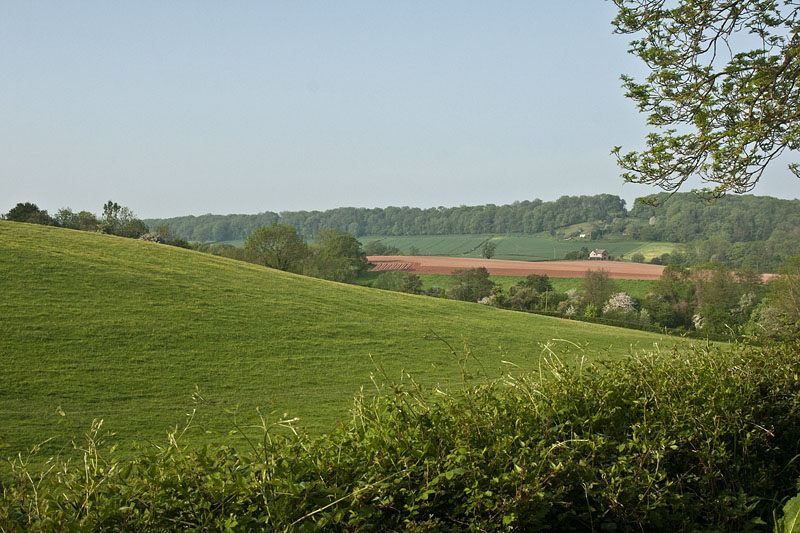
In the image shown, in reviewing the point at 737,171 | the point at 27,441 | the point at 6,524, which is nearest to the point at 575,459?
the point at 6,524

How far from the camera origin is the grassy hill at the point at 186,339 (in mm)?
11977

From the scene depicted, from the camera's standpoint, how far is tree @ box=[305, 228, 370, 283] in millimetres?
62156

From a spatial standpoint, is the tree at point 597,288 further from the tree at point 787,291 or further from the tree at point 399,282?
the tree at point 399,282

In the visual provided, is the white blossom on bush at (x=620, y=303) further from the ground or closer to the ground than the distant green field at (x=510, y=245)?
closer to the ground

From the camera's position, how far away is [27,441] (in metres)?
9.59

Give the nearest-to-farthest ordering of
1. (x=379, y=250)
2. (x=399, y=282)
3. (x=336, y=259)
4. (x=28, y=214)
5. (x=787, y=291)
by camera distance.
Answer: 1. (x=787, y=291)
2. (x=28, y=214)
3. (x=336, y=259)
4. (x=399, y=282)
5. (x=379, y=250)

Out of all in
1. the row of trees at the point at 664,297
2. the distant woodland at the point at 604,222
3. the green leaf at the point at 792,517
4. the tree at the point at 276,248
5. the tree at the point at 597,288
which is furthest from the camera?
the distant woodland at the point at 604,222

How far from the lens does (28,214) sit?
50000 mm

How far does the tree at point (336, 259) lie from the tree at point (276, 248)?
1746 mm

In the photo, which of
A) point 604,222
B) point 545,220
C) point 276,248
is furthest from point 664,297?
point 545,220

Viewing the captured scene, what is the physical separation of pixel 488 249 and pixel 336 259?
4226cm

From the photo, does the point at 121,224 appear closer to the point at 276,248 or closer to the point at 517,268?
the point at 276,248

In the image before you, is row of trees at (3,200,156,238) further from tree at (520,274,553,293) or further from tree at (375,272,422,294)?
tree at (520,274,553,293)

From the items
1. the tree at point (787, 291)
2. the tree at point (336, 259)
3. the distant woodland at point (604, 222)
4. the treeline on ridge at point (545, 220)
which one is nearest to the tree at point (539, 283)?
the tree at point (336, 259)
